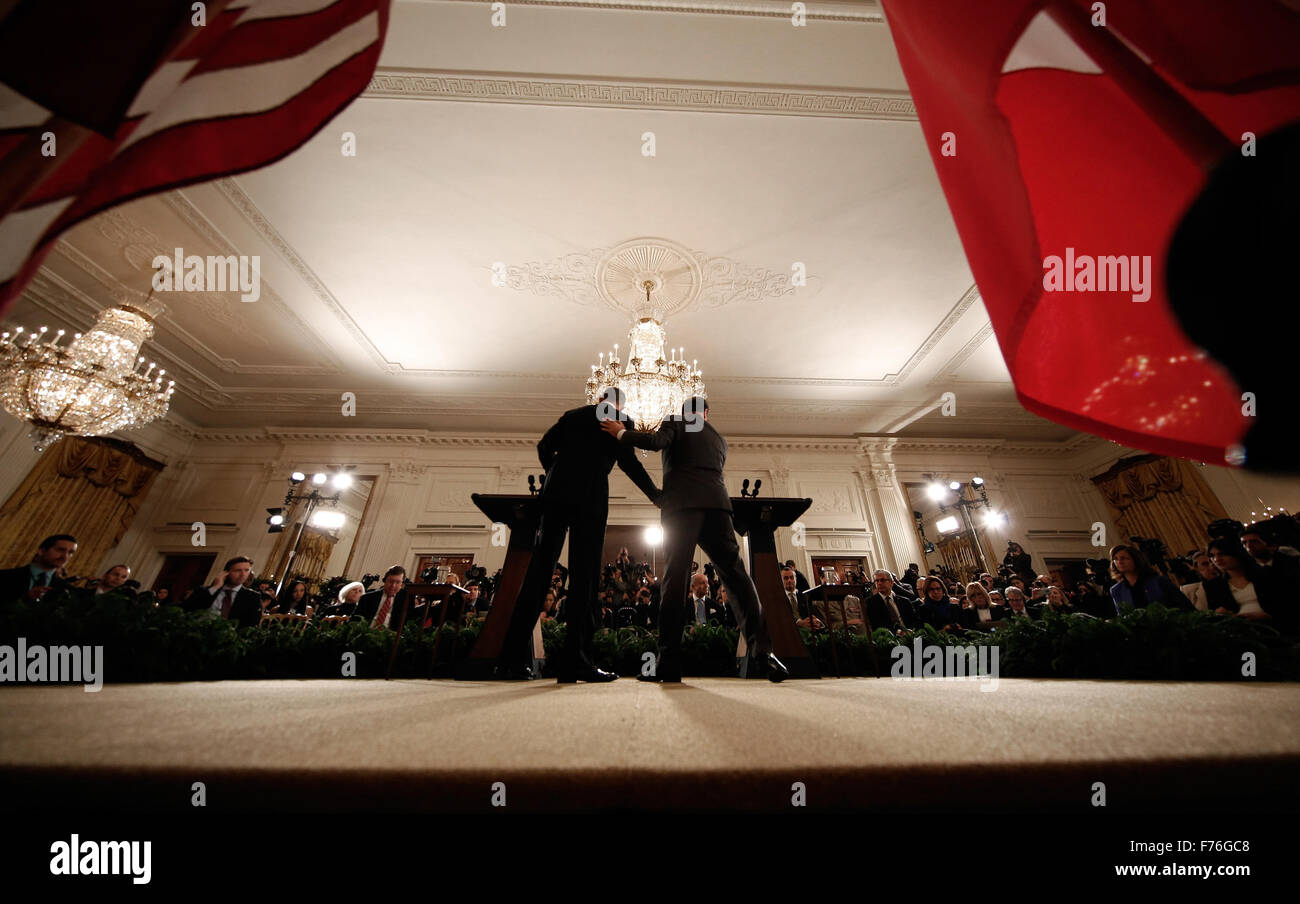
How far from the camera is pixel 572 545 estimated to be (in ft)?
8.00

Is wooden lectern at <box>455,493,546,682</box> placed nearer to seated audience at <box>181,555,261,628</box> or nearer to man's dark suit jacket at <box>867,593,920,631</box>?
seated audience at <box>181,555,261,628</box>

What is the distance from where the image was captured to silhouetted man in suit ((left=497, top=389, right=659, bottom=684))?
2.38 meters

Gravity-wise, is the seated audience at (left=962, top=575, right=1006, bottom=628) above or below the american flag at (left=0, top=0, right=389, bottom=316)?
below

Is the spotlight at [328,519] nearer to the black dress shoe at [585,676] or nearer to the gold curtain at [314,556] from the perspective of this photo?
the gold curtain at [314,556]

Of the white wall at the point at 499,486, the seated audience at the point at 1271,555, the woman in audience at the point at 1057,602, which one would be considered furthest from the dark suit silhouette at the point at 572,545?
the white wall at the point at 499,486

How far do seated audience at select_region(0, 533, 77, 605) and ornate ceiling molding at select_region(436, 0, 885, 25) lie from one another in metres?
6.02

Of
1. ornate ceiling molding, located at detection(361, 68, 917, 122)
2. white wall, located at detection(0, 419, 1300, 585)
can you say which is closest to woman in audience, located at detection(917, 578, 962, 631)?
white wall, located at detection(0, 419, 1300, 585)

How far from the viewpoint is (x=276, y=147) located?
81cm

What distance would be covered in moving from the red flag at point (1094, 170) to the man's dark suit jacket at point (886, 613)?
5.05 metres

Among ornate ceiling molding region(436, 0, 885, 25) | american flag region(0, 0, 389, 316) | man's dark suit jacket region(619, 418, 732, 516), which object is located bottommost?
man's dark suit jacket region(619, 418, 732, 516)

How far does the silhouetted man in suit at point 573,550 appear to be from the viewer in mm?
Result: 2377

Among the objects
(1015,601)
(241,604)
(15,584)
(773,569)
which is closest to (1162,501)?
(1015,601)

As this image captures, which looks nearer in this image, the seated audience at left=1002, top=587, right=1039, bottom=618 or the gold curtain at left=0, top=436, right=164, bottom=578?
the seated audience at left=1002, top=587, right=1039, bottom=618
